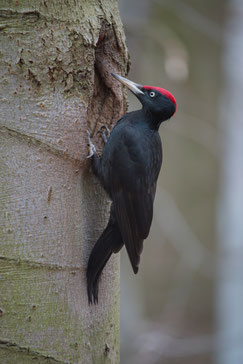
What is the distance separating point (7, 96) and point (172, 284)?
237 inches

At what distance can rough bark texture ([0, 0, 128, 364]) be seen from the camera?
5.55 ft

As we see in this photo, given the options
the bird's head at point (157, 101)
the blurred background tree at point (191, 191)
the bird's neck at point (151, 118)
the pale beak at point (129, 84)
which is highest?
the pale beak at point (129, 84)

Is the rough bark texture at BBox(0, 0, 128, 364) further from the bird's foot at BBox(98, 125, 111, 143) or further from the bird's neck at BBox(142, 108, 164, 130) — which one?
the bird's neck at BBox(142, 108, 164, 130)

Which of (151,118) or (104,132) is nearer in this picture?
(104,132)

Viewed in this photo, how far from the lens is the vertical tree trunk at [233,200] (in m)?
5.03

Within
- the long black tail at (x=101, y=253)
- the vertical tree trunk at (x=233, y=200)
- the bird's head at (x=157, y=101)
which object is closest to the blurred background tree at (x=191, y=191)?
the vertical tree trunk at (x=233, y=200)

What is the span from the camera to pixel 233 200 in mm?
5320

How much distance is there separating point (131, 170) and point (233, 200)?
120 inches

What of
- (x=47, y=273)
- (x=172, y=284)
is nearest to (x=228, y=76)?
(x=172, y=284)

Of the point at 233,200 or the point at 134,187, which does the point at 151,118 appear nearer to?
the point at 134,187

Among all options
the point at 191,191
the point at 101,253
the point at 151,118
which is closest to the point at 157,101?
the point at 151,118

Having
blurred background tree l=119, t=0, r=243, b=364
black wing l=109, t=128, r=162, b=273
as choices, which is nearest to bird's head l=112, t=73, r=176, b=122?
black wing l=109, t=128, r=162, b=273

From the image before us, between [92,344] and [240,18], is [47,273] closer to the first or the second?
[92,344]

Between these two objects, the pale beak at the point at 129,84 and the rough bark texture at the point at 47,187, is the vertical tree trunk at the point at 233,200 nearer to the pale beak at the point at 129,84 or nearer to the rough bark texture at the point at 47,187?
the pale beak at the point at 129,84
